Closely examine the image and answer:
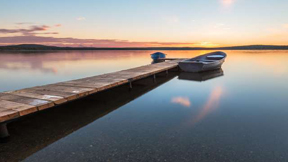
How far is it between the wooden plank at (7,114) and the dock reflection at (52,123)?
2.57ft

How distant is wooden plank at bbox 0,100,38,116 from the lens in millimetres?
4793

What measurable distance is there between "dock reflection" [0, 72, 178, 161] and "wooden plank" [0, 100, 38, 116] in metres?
0.79

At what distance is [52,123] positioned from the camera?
620 centimetres

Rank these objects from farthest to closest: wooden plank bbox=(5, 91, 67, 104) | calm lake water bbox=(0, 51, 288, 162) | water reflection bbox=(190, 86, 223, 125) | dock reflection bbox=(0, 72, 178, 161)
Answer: water reflection bbox=(190, 86, 223, 125) < wooden plank bbox=(5, 91, 67, 104) < dock reflection bbox=(0, 72, 178, 161) < calm lake water bbox=(0, 51, 288, 162)

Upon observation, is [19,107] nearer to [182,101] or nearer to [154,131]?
[154,131]

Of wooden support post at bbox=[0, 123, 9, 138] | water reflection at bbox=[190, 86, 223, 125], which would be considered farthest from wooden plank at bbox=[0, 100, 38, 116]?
water reflection at bbox=[190, 86, 223, 125]

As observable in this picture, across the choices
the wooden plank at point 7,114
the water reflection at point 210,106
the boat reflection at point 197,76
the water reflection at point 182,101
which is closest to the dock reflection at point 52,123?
the wooden plank at point 7,114

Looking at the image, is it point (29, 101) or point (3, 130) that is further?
point (29, 101)

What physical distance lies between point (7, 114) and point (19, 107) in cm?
58

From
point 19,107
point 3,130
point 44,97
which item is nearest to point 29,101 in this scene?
point 44,97

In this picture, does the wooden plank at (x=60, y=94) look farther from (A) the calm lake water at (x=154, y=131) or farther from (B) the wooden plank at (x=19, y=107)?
(B) the wooden plank at (x=19, y=107)

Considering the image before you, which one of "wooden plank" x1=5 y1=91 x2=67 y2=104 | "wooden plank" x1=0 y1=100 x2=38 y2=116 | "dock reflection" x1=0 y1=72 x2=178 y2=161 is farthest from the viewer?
"wooden plank" x1=5 y1=91 x2=67 y2=104

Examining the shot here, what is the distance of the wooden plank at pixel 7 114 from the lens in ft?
14.2

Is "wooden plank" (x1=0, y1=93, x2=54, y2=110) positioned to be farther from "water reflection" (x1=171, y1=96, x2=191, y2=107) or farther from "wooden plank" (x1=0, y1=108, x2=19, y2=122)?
"water reflection" (x1=171, y1=96, x2=191, y2=107)
